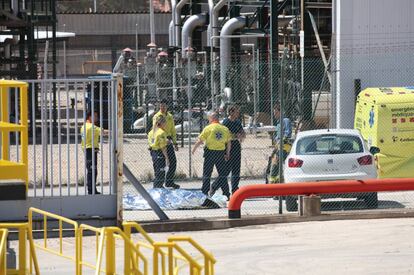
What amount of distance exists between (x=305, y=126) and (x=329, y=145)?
4546 mm

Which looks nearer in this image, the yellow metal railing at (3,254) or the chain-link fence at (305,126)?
the yellow metal railing at (3,254)

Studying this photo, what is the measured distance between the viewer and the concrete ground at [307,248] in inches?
565

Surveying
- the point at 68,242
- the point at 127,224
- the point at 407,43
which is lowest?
the point at 68,242

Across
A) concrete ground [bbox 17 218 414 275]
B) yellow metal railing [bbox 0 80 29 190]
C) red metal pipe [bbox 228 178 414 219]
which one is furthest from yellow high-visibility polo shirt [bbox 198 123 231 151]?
yellow metal railing [bbox 0 80 29 190]

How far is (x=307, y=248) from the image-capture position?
15734 millimetres

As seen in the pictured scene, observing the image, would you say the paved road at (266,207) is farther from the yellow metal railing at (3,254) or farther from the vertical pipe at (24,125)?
the yellow metal railing at (3,254)

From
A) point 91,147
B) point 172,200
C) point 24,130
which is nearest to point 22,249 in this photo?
point 24,130

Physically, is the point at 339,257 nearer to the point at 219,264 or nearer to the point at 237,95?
the point at 219,264

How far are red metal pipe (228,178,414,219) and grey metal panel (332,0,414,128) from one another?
28.1 feet

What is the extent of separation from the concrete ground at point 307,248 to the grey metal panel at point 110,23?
138 feet

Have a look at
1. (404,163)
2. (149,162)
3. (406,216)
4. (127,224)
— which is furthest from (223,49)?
(127,224)

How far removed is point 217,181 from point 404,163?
3661 mm

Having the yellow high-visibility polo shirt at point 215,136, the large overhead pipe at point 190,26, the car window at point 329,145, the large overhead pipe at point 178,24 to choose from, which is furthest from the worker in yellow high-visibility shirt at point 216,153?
the large overhead pipe at point 178,24

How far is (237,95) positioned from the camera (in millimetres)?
28281
